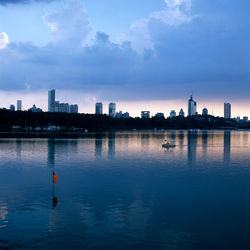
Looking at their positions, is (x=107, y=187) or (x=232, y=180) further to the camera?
(x=232, y=180)

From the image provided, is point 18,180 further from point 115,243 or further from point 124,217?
point 115,243

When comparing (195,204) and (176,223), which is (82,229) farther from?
(195,204)

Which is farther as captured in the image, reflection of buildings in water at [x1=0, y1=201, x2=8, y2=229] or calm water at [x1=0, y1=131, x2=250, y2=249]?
reflection of buildings in water at [x1=0, y1=201, x2=8, y2=229]

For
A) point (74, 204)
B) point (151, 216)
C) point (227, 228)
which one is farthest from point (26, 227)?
point (227, 228)

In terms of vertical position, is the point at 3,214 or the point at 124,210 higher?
the point at 3,214

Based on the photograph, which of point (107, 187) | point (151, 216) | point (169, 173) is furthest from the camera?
point (169, 173)

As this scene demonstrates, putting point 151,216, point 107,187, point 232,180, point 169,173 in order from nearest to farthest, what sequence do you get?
point 151,216
point 107,187
point 232,180
point 169,173

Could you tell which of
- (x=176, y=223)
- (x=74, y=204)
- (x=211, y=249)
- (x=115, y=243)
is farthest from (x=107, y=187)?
(x=211, y=249)

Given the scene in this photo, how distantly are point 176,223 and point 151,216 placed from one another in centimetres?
229

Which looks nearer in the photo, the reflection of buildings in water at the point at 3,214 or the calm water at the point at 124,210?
the calm water at the point at 124,210

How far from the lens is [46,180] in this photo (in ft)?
120

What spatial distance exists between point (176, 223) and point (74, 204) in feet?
30.9

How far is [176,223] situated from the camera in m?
21.6

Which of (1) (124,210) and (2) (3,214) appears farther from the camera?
(1) (124,210)
